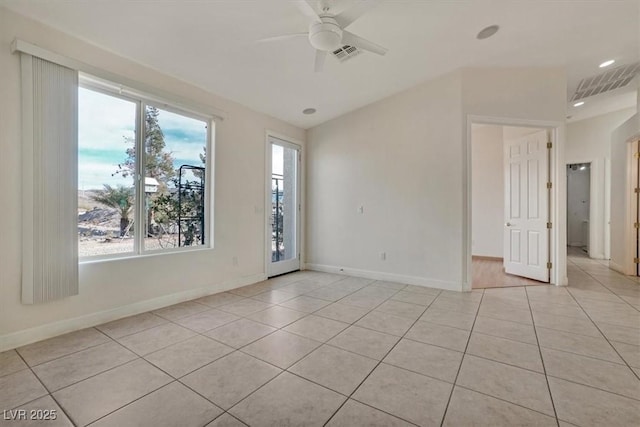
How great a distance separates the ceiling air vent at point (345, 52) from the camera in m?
2.94

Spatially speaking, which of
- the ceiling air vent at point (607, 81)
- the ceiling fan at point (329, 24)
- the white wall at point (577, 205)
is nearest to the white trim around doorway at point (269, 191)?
the ceiling fan at point (329, 24)

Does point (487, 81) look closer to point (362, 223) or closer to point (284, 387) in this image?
point (362, 223)

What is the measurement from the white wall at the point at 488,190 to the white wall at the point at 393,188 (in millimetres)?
2888

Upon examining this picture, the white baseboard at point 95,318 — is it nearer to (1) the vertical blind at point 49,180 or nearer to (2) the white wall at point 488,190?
(1) the vertical blind at point 49,180

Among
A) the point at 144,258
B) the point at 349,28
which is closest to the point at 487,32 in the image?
the point at 349,28

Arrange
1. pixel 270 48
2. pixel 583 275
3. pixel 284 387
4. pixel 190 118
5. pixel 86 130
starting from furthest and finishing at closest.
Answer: pixel 583 275, pixel 190 118, pixel 270 48, pixel 86 130, pixel 284 387

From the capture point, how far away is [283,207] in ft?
16.9

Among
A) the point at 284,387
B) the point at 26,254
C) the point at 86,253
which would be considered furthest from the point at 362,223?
the point at 26,254

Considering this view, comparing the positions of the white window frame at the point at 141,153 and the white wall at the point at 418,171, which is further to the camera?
the white wall at the point at 418,171

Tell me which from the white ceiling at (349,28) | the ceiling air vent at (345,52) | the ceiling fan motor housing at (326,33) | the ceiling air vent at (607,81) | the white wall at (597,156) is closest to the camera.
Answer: the ceiling fan motor housing at (326,33)

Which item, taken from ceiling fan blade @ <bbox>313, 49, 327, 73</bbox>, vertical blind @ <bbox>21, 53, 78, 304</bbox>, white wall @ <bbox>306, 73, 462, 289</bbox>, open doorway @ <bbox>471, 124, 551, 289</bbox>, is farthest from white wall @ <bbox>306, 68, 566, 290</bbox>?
vertical blind @ <bbox>21, 53, 78, 304</bbox>

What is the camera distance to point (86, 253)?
281 centimetres

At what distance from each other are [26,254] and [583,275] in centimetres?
757

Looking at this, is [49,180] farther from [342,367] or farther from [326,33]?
[342,367]
